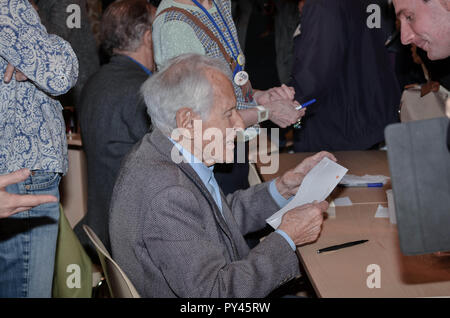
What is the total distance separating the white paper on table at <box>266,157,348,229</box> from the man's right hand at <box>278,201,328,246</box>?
0.30 ft

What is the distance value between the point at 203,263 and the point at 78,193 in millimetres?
2539

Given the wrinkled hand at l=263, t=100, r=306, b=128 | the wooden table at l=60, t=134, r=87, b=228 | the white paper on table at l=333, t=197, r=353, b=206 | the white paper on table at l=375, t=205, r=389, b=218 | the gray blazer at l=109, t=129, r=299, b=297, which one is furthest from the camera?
the wooden table at l=60, t=134, r=87, b=228

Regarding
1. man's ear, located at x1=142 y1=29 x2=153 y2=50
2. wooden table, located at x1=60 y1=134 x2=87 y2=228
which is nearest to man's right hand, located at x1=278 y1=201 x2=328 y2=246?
man's ear, located at x1=142 y1=29 x2=153 y2=50

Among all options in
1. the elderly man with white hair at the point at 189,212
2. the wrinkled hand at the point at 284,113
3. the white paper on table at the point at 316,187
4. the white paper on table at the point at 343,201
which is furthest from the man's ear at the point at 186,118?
the wrinkled hand at the point at 284,113

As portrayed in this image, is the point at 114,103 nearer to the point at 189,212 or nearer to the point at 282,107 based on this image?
the point at 282,107

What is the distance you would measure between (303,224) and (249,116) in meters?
0.80

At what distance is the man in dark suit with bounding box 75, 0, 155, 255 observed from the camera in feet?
8.45

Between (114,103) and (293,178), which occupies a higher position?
(114,103)

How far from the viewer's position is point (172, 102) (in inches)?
63.6

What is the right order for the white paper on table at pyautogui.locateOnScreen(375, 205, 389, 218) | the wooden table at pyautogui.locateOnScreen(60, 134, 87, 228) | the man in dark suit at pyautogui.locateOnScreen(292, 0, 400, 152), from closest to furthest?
the white paper on table at pyautogui.locateOnScreen(375, 205, 389, 218) → the man in dark suit at pyautogui.locateOnScreen(292, 0, 400, 152) → the wooden table at pyautogui.locateOnScreen(60, 134, 87, 228)

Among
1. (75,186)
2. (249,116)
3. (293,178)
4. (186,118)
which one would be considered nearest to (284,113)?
(249,116)

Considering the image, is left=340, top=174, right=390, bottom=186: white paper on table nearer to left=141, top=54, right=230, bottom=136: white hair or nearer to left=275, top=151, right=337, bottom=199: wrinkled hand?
left=275, top=151, right=337, bottom=199: wrinkled hand

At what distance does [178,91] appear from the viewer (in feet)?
5.28

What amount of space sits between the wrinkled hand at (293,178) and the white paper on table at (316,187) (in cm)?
6
